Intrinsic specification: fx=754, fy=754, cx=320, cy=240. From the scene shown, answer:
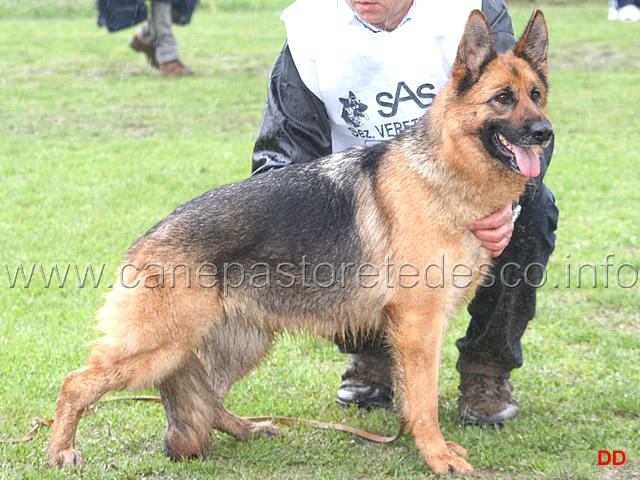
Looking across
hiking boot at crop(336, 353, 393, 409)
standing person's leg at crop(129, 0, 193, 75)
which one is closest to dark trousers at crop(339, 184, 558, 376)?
hiking boot at crop(336, 353, 393, 409)

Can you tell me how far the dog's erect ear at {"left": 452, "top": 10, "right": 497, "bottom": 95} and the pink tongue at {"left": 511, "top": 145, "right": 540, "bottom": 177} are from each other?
0.36m

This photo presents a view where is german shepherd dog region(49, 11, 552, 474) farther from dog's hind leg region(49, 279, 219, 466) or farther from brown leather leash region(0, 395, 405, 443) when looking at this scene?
brown leather leash region(0, 395, 405, 443)

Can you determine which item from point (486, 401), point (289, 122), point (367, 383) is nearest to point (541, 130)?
point (289, 122)

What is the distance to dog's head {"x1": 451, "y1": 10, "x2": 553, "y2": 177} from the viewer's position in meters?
3.14

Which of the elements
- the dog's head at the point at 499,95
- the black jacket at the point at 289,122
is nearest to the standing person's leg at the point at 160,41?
the black jacket at the point at 289,122

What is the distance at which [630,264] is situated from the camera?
592 centimetres

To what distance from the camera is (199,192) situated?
7.74 m

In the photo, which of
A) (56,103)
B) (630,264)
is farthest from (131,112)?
(630,264)

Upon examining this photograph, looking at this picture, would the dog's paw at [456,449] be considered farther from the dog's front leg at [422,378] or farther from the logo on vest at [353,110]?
the logo on vest at [353,110]

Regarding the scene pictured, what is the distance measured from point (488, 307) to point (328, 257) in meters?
1.07

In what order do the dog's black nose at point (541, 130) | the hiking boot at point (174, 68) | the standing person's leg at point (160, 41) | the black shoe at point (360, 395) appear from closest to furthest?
1. the dog's black nose at point (541, 130)
2. the black shoe at point (360, 395)
3. the standing person's leg at point (160, 41)
4. the hiking boot at point (174, 68)

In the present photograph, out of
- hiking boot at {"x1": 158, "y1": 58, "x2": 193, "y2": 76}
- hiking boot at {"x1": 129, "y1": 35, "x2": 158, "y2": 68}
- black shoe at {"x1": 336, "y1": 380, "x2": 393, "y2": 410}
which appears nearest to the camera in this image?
black shoe at {"x1": 336, "y1": 380, "x2": 393, "y2": 410}

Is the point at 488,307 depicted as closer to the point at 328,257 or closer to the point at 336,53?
the point at 328,257

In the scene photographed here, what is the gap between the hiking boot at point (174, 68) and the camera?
43.4 feet
